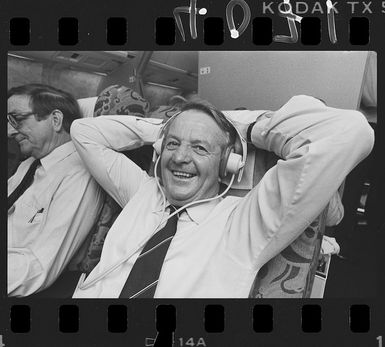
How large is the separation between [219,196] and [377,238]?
501 mm

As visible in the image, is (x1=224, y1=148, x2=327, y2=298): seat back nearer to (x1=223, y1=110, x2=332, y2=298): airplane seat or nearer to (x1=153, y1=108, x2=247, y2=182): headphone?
(x1=223, y1=110, x2=332, y2=298): airplane seat

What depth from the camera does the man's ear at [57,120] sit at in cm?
149

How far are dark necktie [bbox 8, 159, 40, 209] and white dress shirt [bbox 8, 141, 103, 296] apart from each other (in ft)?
0.04

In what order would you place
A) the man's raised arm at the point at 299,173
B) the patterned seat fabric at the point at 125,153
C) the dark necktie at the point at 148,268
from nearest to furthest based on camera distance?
the man's raised arm at the point at 299,173
the dark necktie at the point at 148,268
the patterned seat fabric at the point at 125,153

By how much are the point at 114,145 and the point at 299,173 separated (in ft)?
1.90

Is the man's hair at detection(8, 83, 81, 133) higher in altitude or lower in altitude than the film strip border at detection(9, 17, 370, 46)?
lower

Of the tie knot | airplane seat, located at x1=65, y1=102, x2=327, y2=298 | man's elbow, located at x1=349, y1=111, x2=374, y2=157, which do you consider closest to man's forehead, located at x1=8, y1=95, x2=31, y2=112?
the tie knot

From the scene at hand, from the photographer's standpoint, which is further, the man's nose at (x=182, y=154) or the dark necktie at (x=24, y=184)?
the dark necktie at (x=24, y=184)

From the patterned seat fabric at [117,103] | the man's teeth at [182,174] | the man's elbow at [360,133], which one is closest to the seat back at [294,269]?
the man's elbow at [360,133]

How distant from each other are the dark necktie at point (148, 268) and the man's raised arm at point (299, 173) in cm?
21

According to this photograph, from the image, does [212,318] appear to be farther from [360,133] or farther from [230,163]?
[360,133]

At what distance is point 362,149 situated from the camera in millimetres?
1249

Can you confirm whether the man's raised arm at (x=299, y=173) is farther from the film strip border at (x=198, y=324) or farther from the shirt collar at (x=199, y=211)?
the film strip border at (x=198, y=324)

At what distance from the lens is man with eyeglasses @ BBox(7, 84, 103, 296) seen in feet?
4.66
